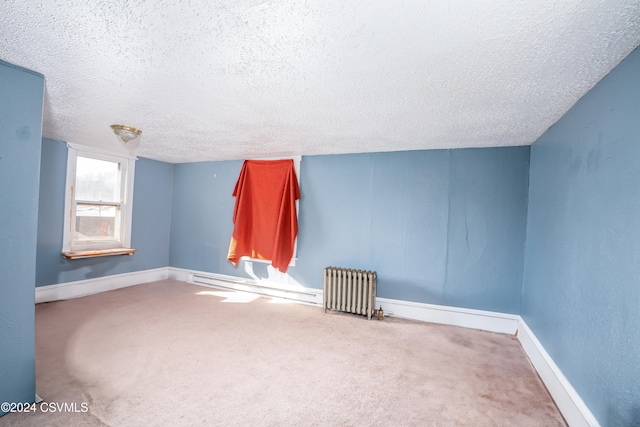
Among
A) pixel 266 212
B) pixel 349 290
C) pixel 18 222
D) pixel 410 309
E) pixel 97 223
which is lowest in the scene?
pixel 410 309

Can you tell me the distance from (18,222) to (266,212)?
9.06 feet

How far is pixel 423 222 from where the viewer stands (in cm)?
354

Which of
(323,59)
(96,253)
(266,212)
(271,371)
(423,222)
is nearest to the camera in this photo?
(323,59)

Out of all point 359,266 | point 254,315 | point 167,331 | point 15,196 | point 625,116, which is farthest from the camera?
point 359,266

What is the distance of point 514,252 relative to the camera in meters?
3.18

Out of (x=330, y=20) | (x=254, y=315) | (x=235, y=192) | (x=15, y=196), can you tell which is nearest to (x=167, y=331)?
(x=254, y=315)

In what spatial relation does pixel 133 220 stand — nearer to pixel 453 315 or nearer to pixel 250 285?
Answer: pixel 250 285

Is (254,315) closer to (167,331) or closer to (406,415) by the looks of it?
(167,331)

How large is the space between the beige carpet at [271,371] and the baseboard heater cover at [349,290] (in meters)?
0.17

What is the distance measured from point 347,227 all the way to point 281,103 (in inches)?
84.9

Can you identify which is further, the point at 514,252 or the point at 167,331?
the point at 514,252

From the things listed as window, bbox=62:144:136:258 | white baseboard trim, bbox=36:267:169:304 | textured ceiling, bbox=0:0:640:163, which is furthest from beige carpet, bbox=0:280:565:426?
textured ceiling, bbox=0:0:640:163

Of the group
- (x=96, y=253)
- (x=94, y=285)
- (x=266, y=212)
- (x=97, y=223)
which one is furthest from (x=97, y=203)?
(x=266, y=212)

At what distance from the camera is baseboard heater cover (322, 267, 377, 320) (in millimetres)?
3531
